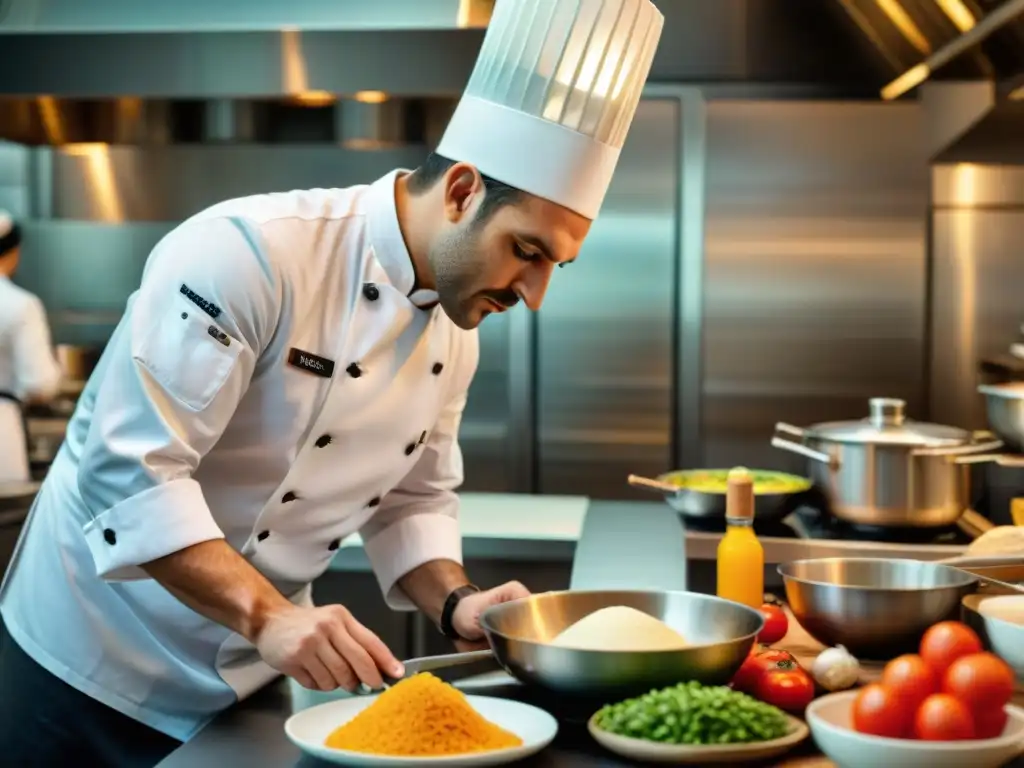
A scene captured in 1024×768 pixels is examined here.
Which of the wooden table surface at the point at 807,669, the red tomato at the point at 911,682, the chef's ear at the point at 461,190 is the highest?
the chef's ear at the point at 461,190

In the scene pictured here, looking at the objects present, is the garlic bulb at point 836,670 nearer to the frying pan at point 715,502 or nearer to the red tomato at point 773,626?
the red tomato at point 773,626

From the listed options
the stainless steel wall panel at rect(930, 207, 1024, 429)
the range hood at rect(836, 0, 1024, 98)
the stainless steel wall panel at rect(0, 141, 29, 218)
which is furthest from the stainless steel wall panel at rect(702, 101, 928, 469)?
the stainless steel wall panel at rect(0, 141, 29, 218)

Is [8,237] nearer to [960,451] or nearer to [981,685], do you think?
[960,451]

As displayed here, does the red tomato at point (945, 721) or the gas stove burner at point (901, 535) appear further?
the gas stove burner at point (901, 535)

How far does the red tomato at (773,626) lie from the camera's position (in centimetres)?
175

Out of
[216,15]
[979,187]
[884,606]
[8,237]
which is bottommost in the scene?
[884,606]

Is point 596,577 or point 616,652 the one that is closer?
point 616,652

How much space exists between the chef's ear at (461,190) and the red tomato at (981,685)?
32.0 inches

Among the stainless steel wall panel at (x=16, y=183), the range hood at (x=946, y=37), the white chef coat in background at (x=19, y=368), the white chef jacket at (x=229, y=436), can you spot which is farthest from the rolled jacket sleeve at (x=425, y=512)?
the stainless steel wall panel at (x=16, y=183)

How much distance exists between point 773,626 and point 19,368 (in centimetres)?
325

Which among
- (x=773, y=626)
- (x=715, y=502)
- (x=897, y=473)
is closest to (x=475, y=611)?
(x=773, y=626)

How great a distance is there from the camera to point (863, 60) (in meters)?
4.52

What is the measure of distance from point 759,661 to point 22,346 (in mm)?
3395

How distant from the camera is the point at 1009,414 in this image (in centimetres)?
280
